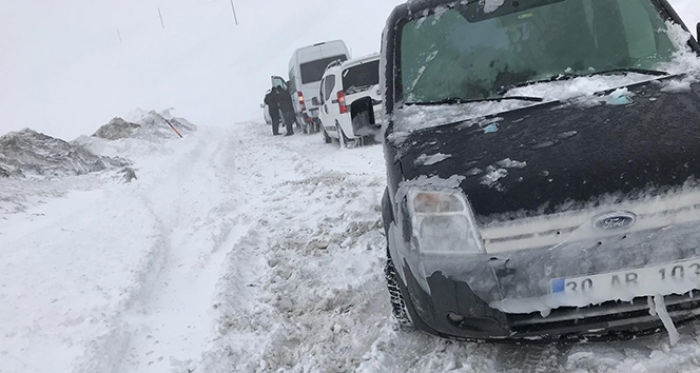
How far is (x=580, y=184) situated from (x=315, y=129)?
49.7 feet

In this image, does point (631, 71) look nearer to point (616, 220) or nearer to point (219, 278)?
point (616, 220)

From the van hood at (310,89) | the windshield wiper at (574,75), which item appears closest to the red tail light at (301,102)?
the van hood at (310,89)

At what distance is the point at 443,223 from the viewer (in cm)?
220

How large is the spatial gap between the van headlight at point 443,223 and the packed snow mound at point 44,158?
8.98 meters

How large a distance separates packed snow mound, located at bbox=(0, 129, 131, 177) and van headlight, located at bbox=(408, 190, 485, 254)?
8.98m

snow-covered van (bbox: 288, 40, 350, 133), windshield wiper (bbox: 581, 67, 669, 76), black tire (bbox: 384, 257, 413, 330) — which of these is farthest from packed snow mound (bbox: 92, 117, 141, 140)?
windshield wiper (bbox: 581, 67, 669, 76)

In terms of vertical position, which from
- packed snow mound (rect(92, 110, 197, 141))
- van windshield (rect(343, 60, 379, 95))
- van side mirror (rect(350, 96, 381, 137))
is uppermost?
van side mirror (rect(350, 96, 381, 137))

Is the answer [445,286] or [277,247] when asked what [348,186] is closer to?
[277,247]

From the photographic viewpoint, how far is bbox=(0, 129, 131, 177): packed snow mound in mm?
10070

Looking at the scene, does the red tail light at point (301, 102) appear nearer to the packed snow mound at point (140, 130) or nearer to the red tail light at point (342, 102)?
the packed snow mound at point (140, 130)

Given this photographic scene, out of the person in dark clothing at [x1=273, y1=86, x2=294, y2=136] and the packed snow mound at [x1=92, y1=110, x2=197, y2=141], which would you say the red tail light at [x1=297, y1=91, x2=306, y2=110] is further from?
the packed snow mound at [x1=92, y1=110, x2=197, y2=141]

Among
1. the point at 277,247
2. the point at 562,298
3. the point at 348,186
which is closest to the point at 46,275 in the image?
the point at 277,247

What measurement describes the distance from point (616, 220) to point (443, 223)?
645 mm

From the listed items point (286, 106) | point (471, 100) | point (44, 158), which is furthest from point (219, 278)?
point (286, 106)
